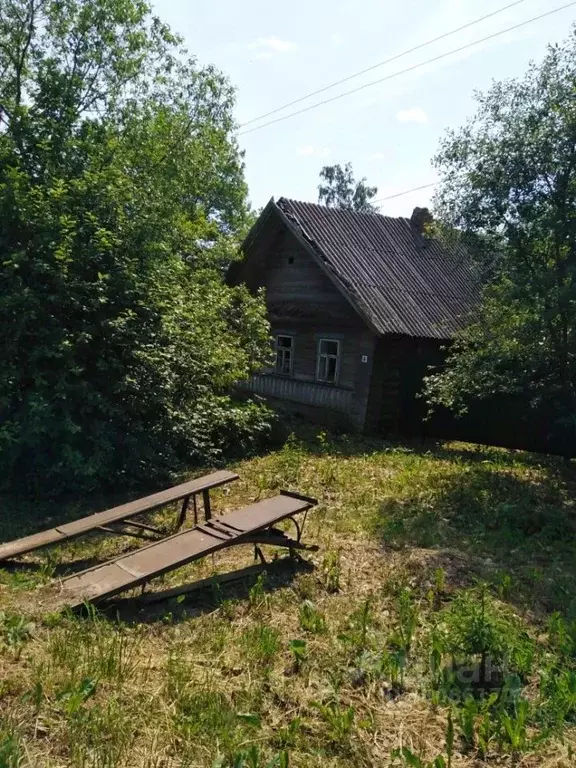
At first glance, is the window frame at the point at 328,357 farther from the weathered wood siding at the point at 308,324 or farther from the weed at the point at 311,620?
the weed at the point at 311,620

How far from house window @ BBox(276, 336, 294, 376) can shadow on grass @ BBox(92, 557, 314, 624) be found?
1112 centimetres

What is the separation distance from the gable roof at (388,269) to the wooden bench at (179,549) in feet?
25.3

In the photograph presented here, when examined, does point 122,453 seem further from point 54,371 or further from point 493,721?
point 493,721

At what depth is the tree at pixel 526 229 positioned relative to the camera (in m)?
7.62

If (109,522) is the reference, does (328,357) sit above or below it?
above

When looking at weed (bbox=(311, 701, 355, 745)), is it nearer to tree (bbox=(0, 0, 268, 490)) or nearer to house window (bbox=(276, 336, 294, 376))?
tree (bbox=(0, 0, 268, 490))

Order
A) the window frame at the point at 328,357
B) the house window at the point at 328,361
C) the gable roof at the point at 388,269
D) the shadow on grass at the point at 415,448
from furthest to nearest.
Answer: the house window at the point at 328,361
the window frame at the point at 328,357
the gable roof at the point at 388,269
the shadow on grass at the point at 415,448

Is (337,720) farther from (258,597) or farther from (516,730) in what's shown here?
(258,597)

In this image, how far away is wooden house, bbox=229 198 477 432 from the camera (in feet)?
44.0

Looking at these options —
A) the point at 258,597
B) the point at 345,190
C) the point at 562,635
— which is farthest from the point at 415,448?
the point at 345,190

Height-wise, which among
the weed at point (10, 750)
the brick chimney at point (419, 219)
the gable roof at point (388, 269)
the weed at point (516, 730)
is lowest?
the weed at point (10, 750)

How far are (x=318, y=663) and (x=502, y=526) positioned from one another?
3.69m


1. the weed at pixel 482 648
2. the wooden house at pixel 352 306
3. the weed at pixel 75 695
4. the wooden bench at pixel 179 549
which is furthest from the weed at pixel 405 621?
the wooden house at pixel 352 306

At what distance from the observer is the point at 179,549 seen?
4.52 m
